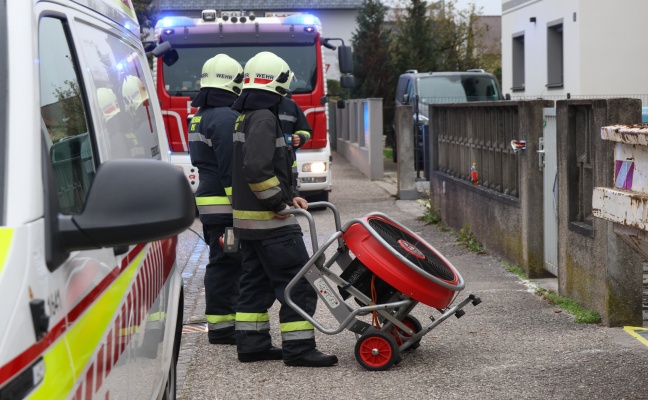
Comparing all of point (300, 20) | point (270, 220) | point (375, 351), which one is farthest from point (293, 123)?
point (300, 20)

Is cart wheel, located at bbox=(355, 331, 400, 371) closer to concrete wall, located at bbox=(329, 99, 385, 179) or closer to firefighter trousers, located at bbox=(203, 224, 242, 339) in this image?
firefighter trousers, located at bbox=(203, 224, 242, 339)

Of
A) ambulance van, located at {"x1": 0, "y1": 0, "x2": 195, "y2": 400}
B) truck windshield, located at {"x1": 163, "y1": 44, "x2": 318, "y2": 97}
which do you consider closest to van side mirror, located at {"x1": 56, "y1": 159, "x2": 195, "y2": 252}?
ambulance van, located at {"x1": 0, "y1": 0, "x2": 195, "y2": 400}

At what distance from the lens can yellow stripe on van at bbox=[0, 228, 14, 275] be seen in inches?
88.2

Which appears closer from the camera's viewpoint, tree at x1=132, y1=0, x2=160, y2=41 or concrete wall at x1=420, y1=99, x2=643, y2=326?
concrete wall at x1=420, y1=99, x2=643, y2=326

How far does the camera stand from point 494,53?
44438 millimetres

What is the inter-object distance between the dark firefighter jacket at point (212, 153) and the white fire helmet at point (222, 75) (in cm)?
→ 5

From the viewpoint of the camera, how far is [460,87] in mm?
22844

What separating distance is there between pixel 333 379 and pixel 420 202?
10.8m

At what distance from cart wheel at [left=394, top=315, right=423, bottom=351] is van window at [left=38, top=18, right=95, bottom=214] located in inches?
153

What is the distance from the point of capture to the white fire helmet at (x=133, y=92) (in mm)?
4301

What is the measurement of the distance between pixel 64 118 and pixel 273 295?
166 inches

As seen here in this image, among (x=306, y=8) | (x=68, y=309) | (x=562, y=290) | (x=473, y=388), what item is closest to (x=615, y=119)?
(x=562, y=290)

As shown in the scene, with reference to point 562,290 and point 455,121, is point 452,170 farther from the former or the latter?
point 562,290

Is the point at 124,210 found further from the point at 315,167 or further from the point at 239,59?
the point at 315,167
